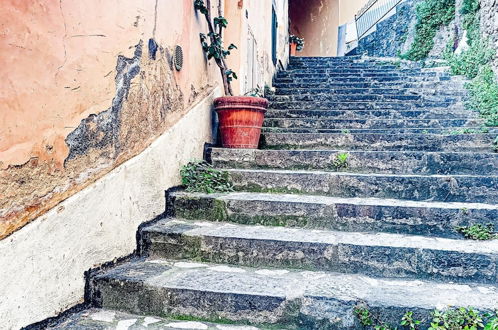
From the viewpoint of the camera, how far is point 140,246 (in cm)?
219

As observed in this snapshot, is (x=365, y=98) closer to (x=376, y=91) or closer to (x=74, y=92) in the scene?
(x=376, y=91)

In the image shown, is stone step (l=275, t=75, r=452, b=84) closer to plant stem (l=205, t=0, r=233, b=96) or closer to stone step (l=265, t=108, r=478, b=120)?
stone step (l=265, t=108, r=478, b=120)

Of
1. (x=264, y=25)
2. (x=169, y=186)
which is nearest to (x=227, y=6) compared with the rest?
(x=264, y=25)

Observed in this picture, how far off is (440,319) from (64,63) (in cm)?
194

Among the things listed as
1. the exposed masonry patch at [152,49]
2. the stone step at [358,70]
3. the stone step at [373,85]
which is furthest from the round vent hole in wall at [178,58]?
the stone step at [358,70]

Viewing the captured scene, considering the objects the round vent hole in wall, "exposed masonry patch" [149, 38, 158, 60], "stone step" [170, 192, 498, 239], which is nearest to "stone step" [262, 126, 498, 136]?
"stone step" [170, 192, 498, 239]

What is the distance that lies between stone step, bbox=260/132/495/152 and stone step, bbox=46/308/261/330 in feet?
7.32

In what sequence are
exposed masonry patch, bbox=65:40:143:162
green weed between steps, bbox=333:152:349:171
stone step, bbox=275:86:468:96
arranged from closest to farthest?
1. exposed masonry patch, bbox=65:40:143:162
2. green weed between steps, bbox=333:152:349:171
3. stone step, bbox=275:86:468:96

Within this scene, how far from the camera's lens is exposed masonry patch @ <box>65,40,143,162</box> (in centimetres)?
176

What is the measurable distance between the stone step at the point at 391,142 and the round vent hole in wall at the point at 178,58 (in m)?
1.33

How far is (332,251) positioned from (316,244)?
0.09 m

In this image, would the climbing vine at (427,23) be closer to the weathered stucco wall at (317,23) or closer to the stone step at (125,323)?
the weathered stucco wall at (317,23)

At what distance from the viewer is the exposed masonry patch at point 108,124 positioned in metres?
1.76

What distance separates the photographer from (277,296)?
1.64 m
